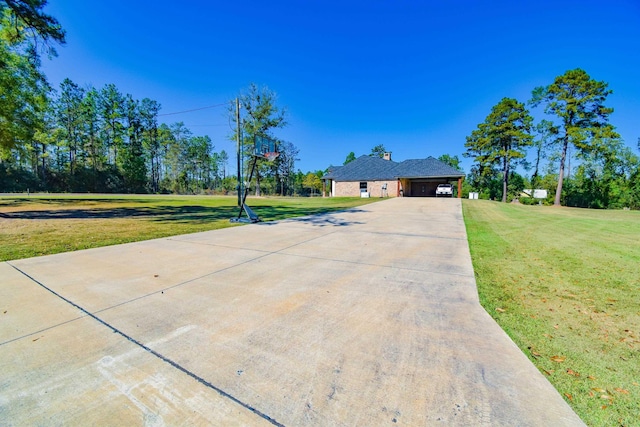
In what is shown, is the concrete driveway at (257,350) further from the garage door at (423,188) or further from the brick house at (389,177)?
the garage door at (423,188)

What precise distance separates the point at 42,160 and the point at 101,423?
51.5 meters

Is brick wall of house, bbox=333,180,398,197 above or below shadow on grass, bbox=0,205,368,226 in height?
above

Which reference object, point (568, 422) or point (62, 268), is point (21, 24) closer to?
point (62, 268)

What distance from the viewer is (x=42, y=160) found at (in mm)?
35969

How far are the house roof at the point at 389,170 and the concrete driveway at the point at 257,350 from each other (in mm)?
24991

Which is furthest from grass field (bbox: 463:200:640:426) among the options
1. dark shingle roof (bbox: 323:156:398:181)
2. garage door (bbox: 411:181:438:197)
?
garage door (bbox: 411:181:438:197)

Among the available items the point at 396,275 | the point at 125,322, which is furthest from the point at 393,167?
the point at 125,322

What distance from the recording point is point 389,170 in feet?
100

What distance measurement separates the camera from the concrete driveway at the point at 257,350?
1.57m

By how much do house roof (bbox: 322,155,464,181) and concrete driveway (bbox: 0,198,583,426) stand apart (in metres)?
25.0

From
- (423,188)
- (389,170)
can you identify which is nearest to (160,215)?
(389,170)

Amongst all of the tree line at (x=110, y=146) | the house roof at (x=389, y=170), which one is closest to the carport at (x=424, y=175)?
the house roof at (x=389, y=170)

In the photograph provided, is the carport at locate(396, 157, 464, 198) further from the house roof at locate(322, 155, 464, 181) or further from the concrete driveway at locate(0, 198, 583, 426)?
the concrete driveway at locate(0, 198, 583, 426)

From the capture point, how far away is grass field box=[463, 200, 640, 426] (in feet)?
5.70
